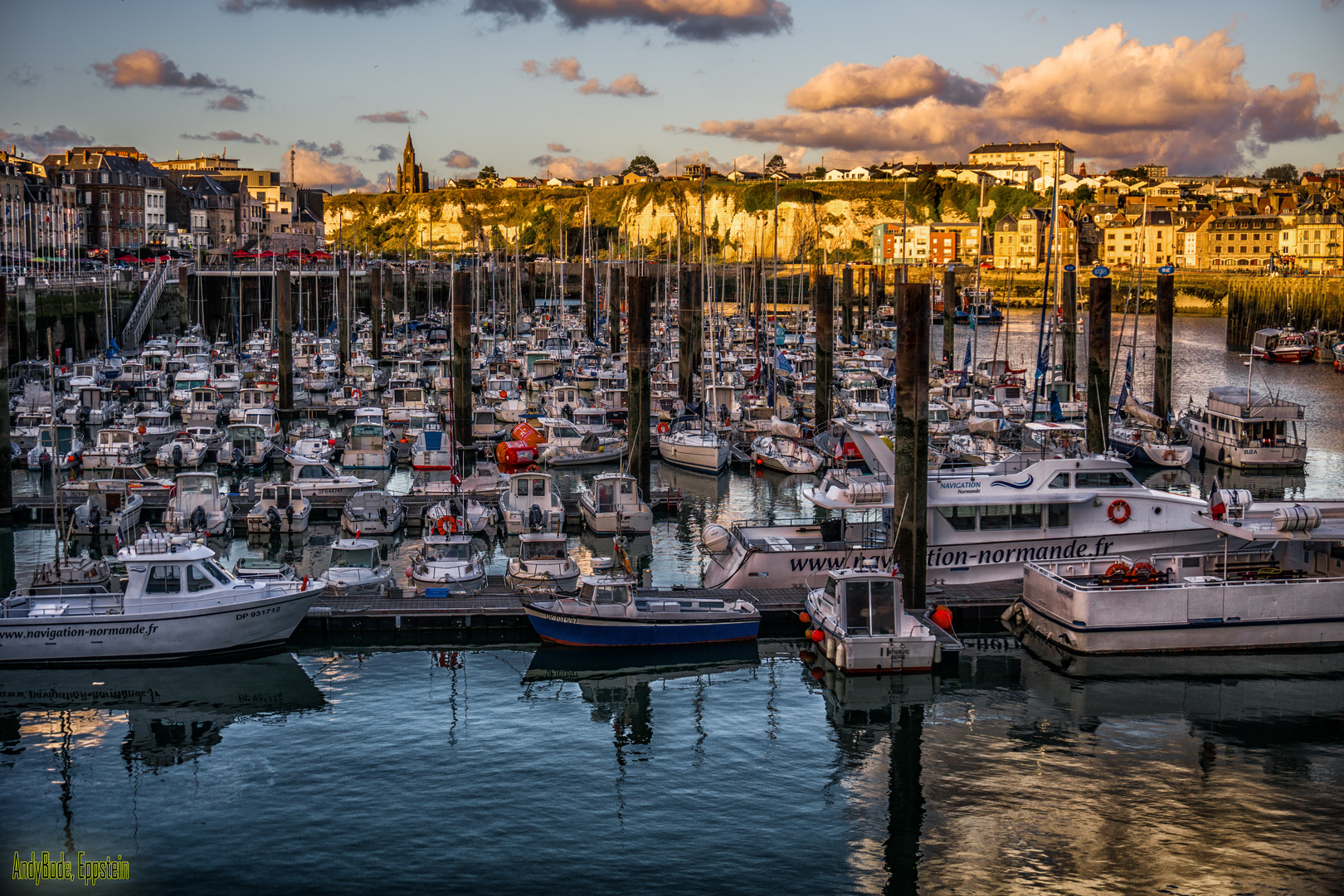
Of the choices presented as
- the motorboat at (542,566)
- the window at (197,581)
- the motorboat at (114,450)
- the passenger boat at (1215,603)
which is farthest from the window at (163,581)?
the motorboat at (114,450)

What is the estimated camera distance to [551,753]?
20812 millimetres

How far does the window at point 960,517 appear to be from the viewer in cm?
2768

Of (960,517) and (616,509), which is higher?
(960,517)

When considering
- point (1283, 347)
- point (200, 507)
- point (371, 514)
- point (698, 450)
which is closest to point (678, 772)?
point (371, 514)

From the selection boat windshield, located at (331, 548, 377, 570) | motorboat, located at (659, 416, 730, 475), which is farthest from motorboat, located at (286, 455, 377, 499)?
motorboat, located at (659, 416, 730, 475)

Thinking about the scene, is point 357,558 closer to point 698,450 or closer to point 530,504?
point 530,504

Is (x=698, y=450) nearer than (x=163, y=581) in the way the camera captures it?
No

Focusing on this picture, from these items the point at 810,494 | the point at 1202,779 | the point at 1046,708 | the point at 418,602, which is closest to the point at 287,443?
the point at 418,602

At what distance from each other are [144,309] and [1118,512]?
71105 millimetres

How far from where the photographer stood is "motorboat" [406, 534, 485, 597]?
27.9 metres

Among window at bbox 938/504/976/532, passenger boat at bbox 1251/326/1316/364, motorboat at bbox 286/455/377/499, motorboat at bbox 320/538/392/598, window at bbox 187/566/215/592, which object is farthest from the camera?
passenger boat at bbox 1251/326/1316/364

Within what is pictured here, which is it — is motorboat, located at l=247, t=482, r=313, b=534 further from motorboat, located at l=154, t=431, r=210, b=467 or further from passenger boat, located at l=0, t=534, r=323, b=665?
motorboat, located at l=154, t=431, r=210, b=467

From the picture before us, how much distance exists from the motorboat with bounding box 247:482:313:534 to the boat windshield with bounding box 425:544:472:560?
8.04 m

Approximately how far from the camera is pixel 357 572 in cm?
2825
